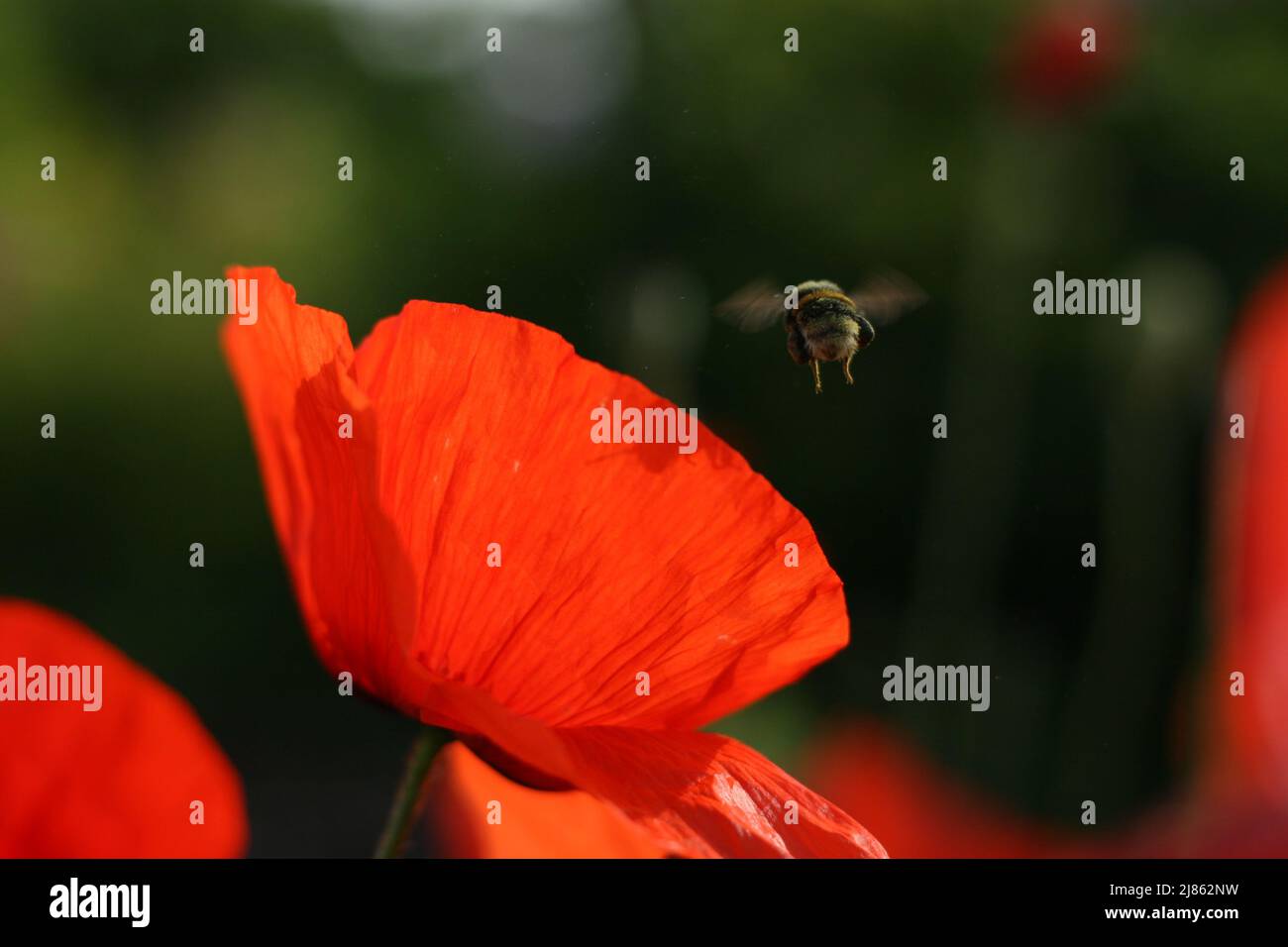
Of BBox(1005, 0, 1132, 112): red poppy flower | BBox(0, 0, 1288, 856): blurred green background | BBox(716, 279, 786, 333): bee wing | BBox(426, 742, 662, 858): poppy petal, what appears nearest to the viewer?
BBox(426, 742, 662, 858): poppy petal

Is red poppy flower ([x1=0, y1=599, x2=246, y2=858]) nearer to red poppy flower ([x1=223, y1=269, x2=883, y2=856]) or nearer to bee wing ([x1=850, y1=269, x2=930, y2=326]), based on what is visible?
red poppy flower ([x1=223, y1=269, x2=883, y2=856])

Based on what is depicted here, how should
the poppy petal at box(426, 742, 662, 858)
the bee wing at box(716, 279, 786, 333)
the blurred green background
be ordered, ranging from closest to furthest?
the poppy petal at box(426, 742, 662, 858) → the bee wing at box(716, 279, 786, 333) → the blurred green background

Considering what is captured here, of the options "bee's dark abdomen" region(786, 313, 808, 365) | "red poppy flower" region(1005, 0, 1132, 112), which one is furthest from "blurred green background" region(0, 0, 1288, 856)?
"bee's dark abdomen" region(786, 313, 808, 365)

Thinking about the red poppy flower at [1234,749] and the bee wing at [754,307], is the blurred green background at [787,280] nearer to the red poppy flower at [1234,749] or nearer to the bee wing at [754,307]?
the red poppy flower at [1234,749]

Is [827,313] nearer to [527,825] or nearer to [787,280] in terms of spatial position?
[527,825]

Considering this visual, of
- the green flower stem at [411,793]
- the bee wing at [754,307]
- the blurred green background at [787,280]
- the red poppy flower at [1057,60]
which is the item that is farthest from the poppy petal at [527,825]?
the red poppy flower at [1057,60]

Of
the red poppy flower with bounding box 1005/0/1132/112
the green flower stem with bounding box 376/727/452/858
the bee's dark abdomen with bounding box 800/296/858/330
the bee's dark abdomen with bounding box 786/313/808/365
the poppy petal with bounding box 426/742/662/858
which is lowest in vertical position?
the poppy petal with bounding box 426/742/662/858
